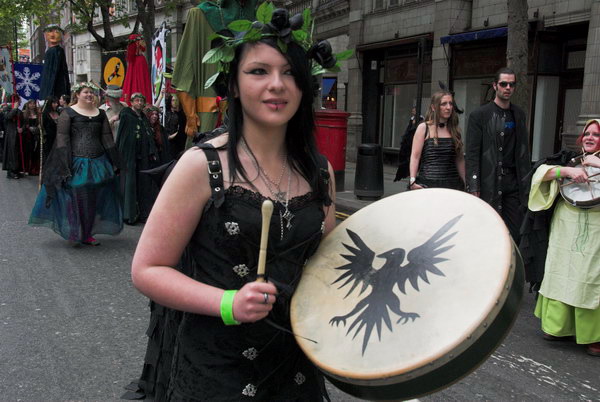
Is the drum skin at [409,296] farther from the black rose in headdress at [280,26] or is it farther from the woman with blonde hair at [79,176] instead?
the woman with blonde hair at [79,176]

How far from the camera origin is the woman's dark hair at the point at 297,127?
1.66 metres

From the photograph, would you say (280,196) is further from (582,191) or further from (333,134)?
(333,134)

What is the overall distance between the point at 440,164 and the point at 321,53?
14.6ft

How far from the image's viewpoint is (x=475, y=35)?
43.5 ft

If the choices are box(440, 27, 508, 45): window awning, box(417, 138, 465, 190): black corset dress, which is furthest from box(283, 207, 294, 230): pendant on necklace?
box(440, 27, 508, 45): window awning

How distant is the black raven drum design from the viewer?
1.56 metres

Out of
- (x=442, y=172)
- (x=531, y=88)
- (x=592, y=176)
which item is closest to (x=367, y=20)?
(x=531, y=88)

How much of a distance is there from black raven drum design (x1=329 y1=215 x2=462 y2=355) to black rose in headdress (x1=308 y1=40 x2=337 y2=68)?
57cm

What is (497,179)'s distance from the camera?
18.1ft

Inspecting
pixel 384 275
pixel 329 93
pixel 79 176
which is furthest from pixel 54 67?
pixel 329 93

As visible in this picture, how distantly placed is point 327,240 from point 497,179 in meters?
4.11

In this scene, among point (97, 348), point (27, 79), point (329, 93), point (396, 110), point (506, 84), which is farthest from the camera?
point (329, 93)

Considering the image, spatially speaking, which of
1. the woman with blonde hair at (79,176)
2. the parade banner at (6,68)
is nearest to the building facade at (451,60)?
the woman with blonde hair at (79,176)

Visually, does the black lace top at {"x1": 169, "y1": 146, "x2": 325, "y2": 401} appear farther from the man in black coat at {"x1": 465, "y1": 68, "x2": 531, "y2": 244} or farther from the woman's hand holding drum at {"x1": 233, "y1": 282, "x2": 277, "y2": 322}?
the man in black coat at {"x1": 465, "y1": 68, "x2": 531, "y2": 244}
